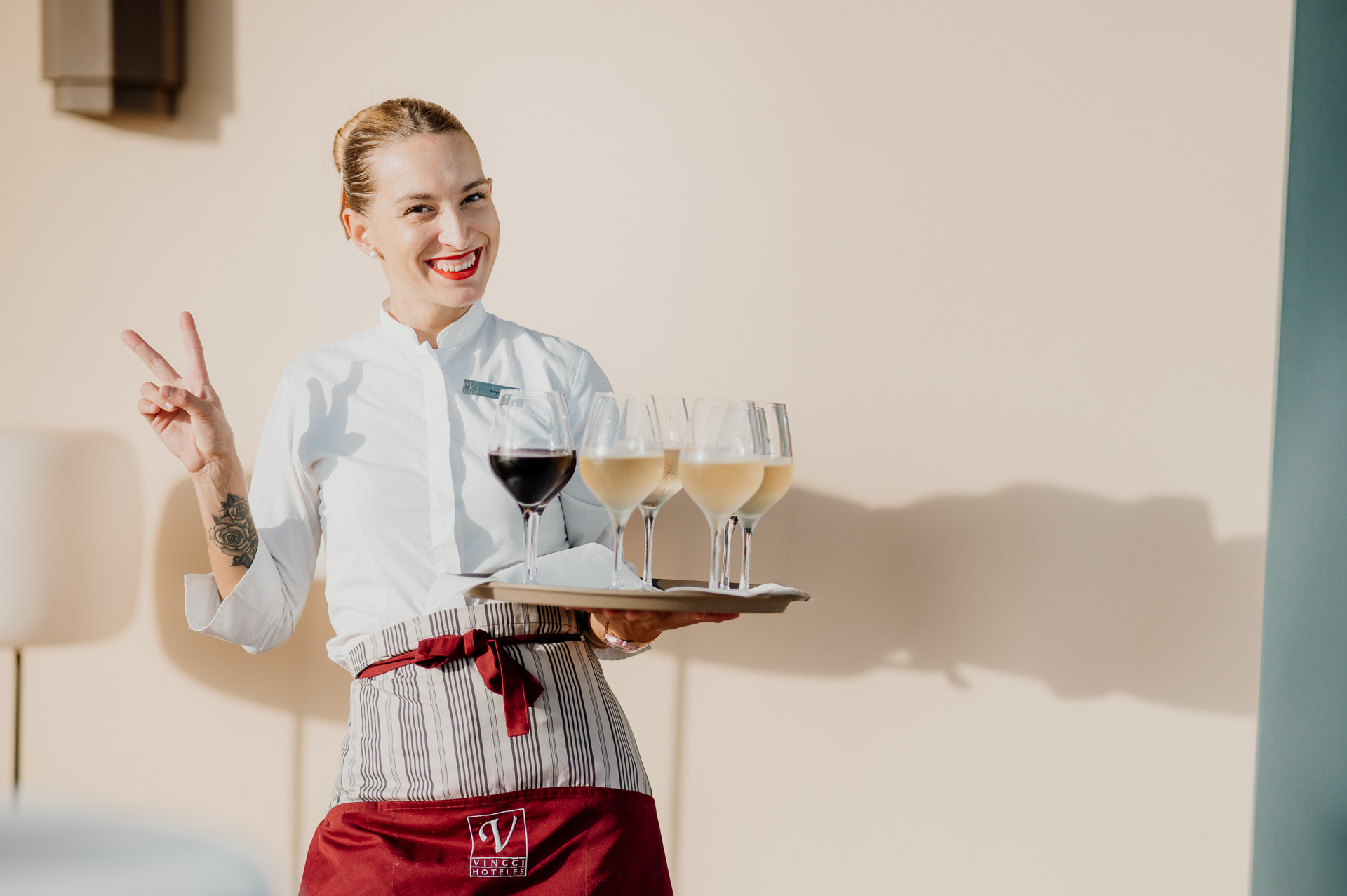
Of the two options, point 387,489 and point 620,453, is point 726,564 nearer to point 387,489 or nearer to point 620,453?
point 620,453

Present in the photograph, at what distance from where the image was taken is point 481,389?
1.63 m

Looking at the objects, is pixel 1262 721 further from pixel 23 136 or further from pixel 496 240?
pixel 23 136

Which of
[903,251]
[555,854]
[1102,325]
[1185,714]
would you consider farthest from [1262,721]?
[555,854]

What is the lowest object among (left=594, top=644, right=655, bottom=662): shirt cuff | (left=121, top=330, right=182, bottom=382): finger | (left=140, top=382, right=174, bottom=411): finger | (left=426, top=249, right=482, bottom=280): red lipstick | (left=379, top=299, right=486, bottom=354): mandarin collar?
(left=594, top=644, right=655, bottom=662): shirt cuff

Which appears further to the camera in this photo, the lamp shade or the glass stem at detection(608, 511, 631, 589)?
the lamp shade

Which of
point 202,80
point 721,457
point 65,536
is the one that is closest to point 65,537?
point 65,536

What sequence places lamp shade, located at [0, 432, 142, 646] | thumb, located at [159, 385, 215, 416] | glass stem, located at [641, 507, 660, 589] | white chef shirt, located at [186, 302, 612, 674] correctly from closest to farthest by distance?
glass stem, located at [641, 507, 660, 589]
thumb, located at [159, 385, 215, 416]
white chef shirt, located at [186, 302, 612, 674]
lamp shade, located at [0, 432, 142, 646]

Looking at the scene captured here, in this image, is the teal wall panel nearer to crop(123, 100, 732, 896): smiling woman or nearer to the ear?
crop(123, 100, 732, 896): smiling woman

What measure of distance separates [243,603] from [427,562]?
27 centimetres

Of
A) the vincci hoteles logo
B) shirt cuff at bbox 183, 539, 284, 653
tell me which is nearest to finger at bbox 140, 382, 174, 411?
shirt cuff at bbox 183, 539, 284, 653

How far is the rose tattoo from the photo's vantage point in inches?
60.0

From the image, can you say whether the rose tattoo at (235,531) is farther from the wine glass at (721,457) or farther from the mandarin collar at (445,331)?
the wine glass at (721,457)

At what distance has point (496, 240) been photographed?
167 cm

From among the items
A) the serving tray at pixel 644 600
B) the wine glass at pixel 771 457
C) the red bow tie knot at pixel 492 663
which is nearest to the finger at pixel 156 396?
the red bow tie knot at pixel 492 663
